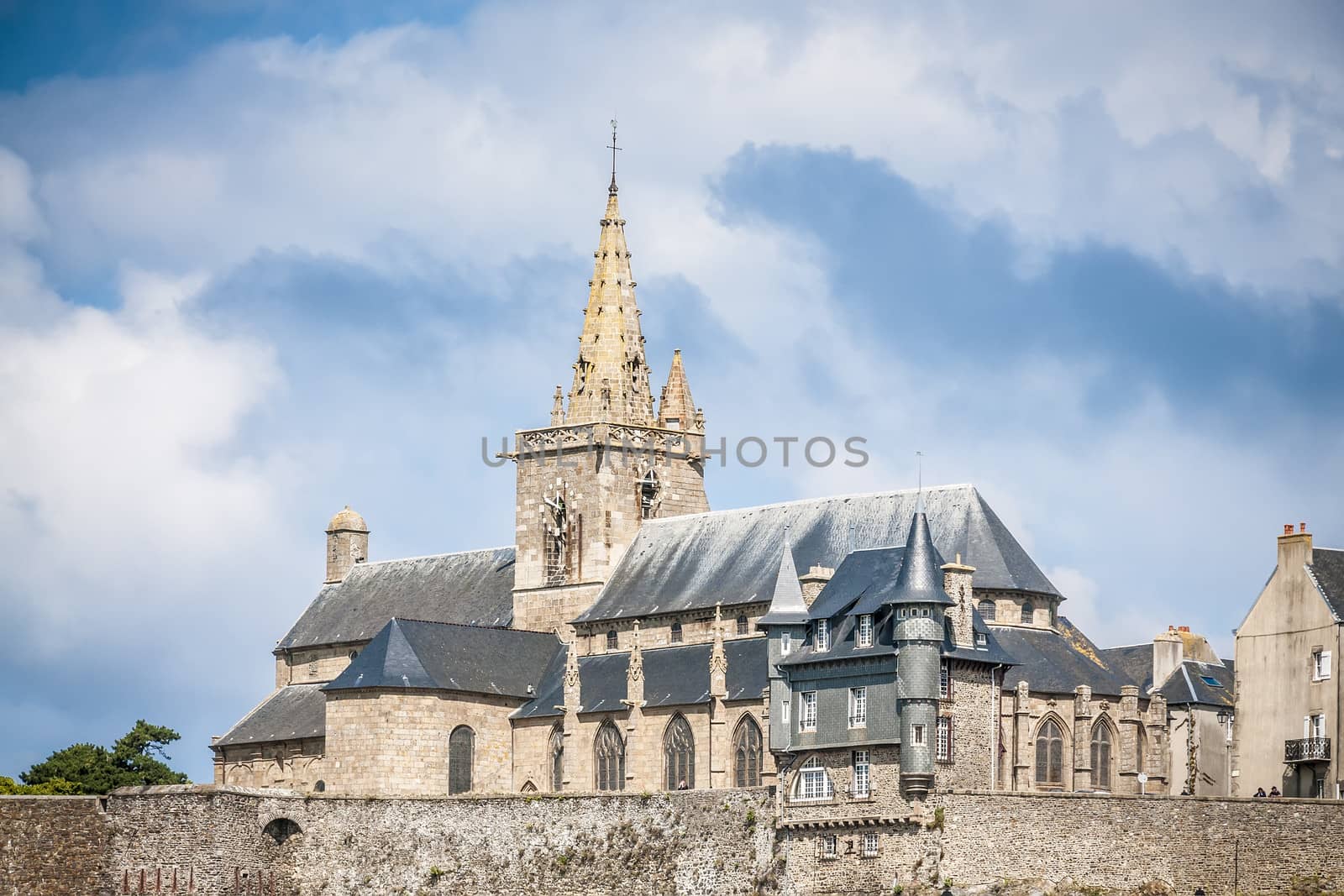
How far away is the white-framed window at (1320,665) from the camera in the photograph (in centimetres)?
7506

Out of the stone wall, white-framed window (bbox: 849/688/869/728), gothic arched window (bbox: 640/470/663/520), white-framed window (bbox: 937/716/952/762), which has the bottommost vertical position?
the stone wall

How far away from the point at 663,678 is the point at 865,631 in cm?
1601

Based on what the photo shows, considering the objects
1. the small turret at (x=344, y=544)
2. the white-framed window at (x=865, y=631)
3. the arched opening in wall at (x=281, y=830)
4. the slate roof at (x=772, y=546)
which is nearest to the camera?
the white-framed window at (x=865, y=631)

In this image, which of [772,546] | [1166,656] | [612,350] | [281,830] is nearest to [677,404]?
[612,350]

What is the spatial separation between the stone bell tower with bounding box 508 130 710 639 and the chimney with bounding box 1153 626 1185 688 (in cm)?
1729

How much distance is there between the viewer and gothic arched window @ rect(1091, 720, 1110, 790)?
266 feet

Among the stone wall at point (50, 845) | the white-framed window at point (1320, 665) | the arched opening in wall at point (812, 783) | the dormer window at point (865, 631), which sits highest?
the dormer window at point (865, 631)

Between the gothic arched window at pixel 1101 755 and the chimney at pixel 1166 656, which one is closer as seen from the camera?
the gothic arched window at pixel 1101 755

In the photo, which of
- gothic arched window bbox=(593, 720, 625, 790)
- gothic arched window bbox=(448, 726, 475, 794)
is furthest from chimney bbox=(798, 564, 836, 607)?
gothic arched window bbox=(448, 726, 475, 794)

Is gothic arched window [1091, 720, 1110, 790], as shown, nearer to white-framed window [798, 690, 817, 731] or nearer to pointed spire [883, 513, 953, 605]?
pointed spire [883, 513, 953, 605]

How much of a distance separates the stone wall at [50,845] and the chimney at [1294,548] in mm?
33377

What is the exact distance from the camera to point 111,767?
10094 centimetres

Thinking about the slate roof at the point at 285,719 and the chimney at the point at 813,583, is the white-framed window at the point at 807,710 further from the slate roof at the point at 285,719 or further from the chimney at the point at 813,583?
the slate roof at the point at 285,719

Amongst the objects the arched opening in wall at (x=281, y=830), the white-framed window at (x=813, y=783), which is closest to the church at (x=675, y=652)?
the white-framed window at (x=813, y=783)
